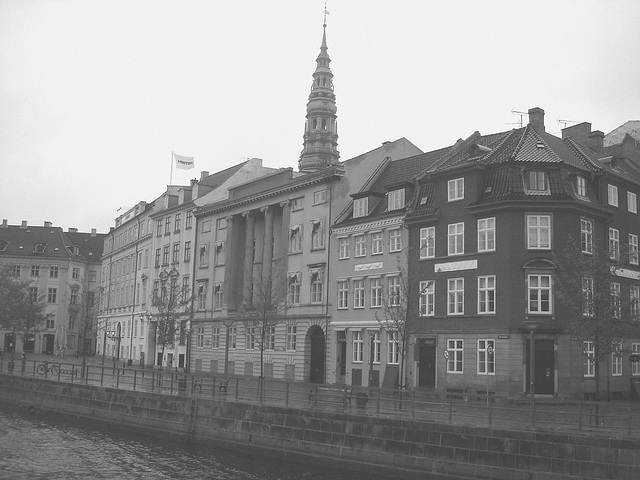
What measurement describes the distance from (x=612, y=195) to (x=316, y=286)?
71.8ft

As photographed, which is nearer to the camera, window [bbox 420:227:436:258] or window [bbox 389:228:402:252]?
window [bbox 420:227:436:258]

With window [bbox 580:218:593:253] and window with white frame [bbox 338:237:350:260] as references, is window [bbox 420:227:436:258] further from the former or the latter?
window [bbox 580:218:593:253]

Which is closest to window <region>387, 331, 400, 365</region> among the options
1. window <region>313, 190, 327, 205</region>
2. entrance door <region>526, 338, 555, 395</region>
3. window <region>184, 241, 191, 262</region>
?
entrance door <region>526, 338, 555, 395</region>

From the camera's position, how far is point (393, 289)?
48688 mm

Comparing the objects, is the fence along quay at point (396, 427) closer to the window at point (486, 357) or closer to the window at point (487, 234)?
the window at point (486, 357)

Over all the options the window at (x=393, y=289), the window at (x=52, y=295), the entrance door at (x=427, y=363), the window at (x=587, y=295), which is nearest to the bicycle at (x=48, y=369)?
the window at (x=393, y=289)

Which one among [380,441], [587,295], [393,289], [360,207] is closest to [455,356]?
[393,289]

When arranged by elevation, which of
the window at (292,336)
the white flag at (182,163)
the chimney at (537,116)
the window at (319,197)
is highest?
the white flag at (182,163)

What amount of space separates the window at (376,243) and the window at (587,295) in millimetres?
15362

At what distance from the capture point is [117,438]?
36031 millimetres

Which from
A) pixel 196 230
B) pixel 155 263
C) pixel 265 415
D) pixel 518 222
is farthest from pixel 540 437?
pixel 155 263

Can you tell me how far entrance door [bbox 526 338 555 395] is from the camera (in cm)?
4103

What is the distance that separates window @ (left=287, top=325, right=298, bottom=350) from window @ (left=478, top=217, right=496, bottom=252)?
19851mm

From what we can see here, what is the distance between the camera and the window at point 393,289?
4649cm
